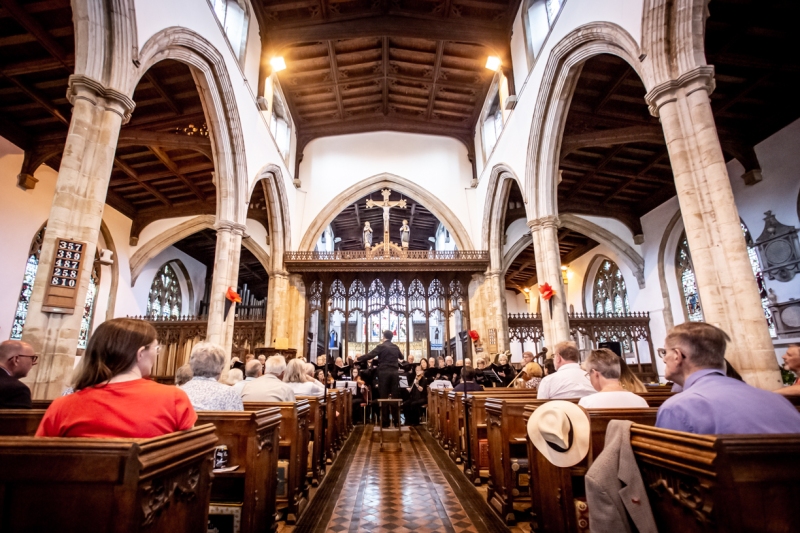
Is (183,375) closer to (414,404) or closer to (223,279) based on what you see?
(223,279)

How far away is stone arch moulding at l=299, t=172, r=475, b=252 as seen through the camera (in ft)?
41.5

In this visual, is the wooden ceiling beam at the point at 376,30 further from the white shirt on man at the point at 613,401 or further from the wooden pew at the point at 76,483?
the wooden pew at the point at 76,483

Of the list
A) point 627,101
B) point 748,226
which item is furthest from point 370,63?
point 748,226

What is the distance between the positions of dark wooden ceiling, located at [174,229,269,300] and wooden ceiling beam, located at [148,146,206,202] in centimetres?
153

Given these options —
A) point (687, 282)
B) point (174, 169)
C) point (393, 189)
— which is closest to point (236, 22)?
point (174, 169)

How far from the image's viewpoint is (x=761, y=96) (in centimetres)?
754

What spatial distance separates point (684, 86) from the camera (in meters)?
4.60

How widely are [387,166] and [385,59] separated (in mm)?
3227

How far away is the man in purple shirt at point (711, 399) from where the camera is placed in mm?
1248

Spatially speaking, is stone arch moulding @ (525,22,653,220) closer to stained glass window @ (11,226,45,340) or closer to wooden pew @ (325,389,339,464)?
wooden pew @ (325,389,339,464)

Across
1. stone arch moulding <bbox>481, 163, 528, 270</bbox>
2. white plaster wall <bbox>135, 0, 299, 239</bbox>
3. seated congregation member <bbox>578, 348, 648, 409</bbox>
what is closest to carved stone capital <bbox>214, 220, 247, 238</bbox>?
white plaster wall <bbox>135, 0, 299, 239</bbox>

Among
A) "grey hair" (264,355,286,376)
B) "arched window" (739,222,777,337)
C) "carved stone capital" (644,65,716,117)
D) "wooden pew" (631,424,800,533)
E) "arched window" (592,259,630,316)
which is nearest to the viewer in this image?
"wooden pew" (631,424,800,533)

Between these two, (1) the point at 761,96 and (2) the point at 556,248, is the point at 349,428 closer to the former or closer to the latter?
(2) the point at 556,248

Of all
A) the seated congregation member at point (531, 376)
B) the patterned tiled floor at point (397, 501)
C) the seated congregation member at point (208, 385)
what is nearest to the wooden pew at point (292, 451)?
the patterned tiled floor at point (397, 501)
